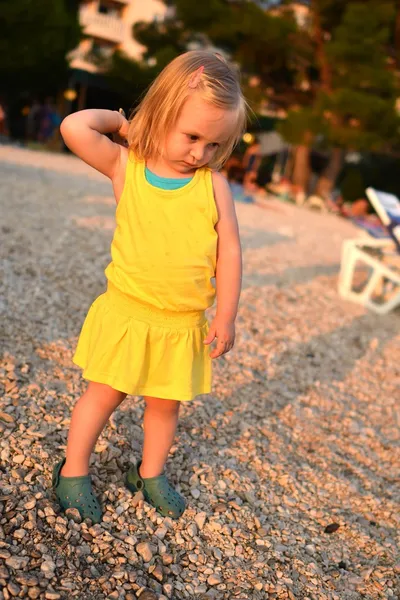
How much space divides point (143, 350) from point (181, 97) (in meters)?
0.71

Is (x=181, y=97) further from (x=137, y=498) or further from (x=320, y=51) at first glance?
(x=320, y=51)

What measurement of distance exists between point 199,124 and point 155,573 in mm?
1287

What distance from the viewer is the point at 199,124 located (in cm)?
171

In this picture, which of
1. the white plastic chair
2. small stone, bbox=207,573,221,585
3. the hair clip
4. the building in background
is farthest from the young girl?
the building in background

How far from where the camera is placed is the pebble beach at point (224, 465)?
6.14 ft

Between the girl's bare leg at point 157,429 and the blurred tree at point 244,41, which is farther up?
the girl's bare leg at point 157,429

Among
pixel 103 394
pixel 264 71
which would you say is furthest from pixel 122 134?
pixel 264 71

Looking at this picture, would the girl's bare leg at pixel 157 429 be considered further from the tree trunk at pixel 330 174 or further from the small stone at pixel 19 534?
the tree trunk at pixel 330 174

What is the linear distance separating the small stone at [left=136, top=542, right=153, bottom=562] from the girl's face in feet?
3.71

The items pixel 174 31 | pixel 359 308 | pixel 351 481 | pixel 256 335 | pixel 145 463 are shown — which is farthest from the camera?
pixel 174 31

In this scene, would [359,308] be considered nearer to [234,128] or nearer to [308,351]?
[308,351]

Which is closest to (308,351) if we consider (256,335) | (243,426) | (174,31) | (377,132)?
(256,335)

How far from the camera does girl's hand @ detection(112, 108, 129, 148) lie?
187cm

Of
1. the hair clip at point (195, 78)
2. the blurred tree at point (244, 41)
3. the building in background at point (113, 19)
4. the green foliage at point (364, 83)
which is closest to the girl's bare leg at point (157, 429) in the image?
the hair clip at point (195, 78)
